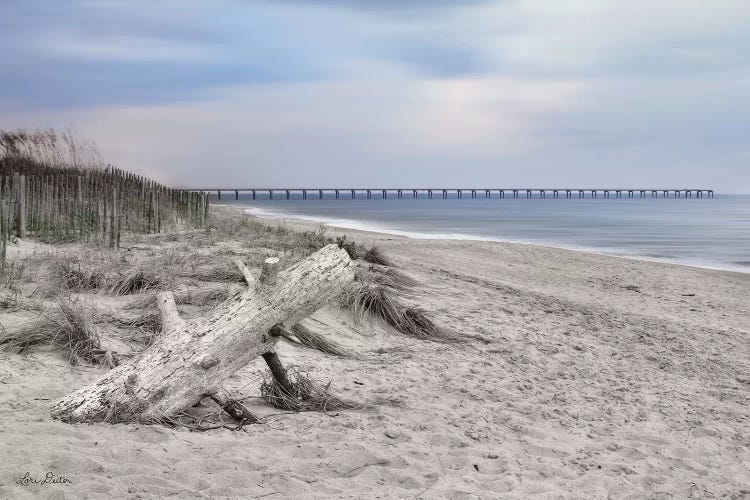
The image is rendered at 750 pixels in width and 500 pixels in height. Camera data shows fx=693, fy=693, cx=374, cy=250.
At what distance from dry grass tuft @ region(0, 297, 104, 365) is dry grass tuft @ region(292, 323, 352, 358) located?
174 cm

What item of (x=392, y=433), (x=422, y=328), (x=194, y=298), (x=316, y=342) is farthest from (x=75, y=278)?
(x=392, y=433)

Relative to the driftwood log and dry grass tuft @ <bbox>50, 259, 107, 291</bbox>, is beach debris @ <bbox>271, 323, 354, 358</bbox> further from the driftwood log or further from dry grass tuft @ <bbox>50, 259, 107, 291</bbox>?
dry grass tuft @ <bbox>50, 259, 107, 291</bbox>

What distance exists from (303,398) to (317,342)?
4.68ft

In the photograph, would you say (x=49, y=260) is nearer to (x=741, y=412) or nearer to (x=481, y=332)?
(x=481, y=332)

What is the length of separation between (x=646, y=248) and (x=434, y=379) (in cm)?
1956

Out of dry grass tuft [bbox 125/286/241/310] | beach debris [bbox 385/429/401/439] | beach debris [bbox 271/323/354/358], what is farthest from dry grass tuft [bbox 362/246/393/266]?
beach debris [bbox 385/429/401/439]

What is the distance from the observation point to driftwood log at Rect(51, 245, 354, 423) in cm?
405

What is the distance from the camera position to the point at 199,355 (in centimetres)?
426

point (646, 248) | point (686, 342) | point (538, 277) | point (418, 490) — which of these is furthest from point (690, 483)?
point (646, 248)

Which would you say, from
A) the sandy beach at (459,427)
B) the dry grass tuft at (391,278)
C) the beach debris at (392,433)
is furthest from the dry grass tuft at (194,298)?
the beach debris at (392,433)

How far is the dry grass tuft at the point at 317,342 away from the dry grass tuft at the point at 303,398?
4.05ft

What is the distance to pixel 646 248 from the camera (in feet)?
76.3

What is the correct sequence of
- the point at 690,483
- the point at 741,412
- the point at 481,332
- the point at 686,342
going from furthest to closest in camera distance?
the point at 686,342 → the point at 481,332 → the point at 741,412 → the point at 690,483

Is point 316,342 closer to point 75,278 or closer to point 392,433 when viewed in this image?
point 392,433
